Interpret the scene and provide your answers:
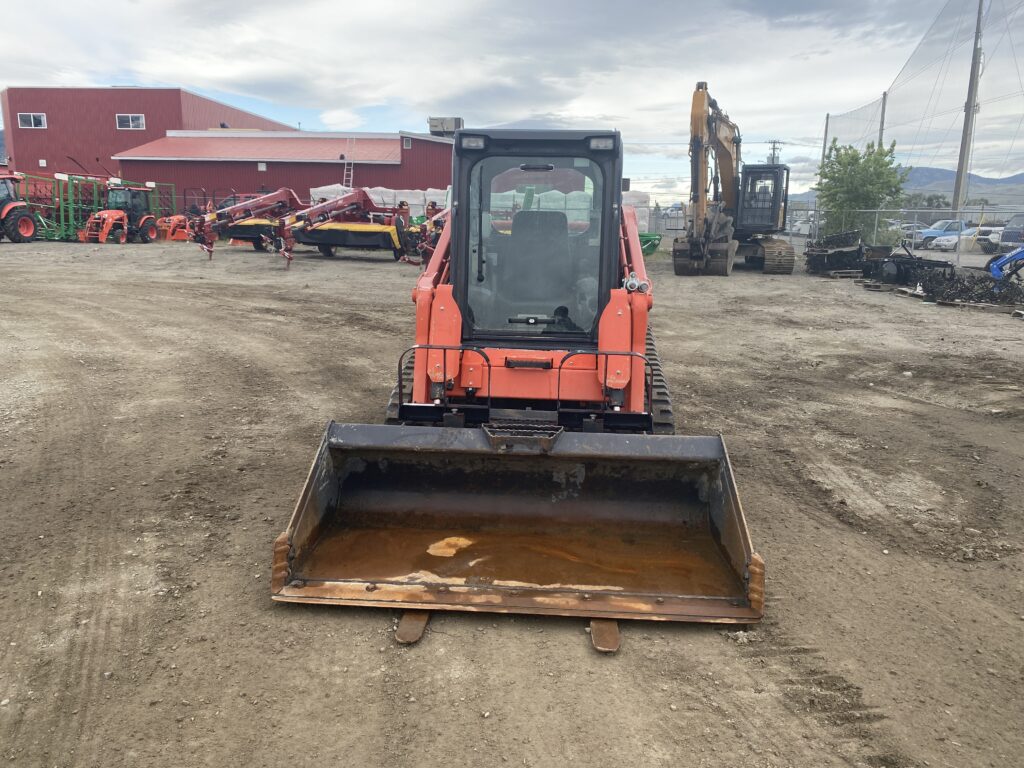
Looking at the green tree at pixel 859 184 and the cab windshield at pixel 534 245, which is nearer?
the cab windshield at pixel 534 245

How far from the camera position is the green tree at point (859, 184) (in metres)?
26.2

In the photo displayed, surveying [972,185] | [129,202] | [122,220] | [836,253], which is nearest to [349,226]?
[122,220]

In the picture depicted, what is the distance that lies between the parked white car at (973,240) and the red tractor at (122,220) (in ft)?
91.5

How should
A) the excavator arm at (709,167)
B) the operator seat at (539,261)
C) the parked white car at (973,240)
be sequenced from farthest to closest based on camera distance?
the parked white car at (973,240)
the excavator arm at (709,167)
the operator seat at (539,261)

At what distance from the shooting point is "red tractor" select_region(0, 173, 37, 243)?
2467 cm

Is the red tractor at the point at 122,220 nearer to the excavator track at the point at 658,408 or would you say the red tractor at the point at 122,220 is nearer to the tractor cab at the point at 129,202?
the tractor cab at the point at 129,202

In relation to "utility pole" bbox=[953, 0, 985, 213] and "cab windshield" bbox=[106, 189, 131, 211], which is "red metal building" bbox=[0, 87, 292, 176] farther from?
"utility pole" bbox=[953, 0, 985, 213]

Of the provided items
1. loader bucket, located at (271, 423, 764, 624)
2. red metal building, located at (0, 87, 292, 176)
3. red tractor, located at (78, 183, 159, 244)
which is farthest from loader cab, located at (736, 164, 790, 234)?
red metal building, located at (0, 87, 292, 176)

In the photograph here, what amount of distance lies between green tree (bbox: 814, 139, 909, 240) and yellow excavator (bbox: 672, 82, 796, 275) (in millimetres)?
4767

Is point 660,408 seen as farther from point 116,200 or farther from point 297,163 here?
point 297,163

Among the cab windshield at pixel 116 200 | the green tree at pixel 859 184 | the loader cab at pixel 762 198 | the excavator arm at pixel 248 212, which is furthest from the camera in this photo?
the cab windshield at pixel 116 200

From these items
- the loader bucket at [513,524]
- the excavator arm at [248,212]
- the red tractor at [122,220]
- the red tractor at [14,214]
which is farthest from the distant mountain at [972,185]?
the red tractor at [14,214]

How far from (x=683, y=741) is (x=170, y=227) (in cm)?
2972

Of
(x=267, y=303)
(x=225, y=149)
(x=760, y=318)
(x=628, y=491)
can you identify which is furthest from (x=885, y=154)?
(x=225, y=149)
